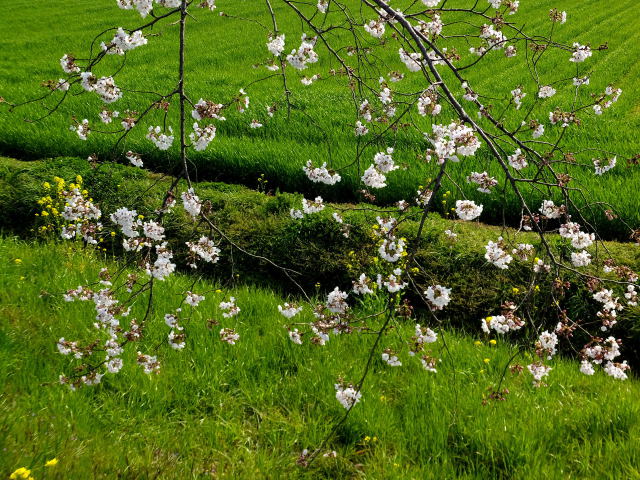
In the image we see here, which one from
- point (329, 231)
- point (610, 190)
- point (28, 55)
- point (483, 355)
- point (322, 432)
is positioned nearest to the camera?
point (322, 432)

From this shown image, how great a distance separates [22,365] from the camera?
3213mm

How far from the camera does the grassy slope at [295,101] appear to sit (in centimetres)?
598

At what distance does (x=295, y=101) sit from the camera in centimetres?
867

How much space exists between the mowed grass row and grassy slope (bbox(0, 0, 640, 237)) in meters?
1.42

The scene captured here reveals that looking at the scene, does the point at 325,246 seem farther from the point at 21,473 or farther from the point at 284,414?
the point at 21,473

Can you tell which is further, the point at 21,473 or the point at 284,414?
the point at 284,414

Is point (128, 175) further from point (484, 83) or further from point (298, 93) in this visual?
point (484, 83)

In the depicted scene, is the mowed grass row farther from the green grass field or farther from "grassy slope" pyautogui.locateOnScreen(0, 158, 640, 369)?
"grassy slope" pyautogui.locateOnScreen(0, 158, 640, 369)

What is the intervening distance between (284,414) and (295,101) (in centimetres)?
653

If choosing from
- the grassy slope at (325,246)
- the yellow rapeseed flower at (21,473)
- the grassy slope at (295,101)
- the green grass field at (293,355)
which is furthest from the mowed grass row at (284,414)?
the grassy slope at (295,101)

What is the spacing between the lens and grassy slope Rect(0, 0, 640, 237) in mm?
5980

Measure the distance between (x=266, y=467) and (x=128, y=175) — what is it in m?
4.19

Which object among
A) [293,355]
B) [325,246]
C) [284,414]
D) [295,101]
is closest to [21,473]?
[284,414]

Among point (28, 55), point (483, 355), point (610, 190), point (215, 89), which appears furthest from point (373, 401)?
point (28, 55)
